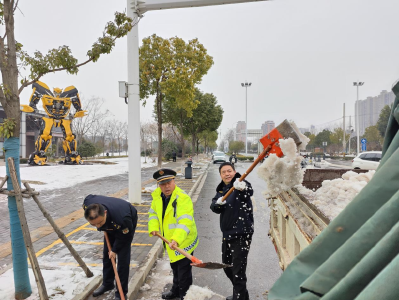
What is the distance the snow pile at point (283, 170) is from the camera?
9.80 feet

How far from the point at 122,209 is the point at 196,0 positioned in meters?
5.86

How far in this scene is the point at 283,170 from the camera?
3.25 metres

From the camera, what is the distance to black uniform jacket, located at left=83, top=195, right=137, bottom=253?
9.82 feet

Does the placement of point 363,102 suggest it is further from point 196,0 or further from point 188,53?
point 196,0

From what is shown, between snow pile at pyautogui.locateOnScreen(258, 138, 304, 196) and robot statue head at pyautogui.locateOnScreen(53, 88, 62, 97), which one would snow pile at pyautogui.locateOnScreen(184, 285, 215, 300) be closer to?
snow pile at pyautogui.locateOnScreen(258, 138, 304, 196)

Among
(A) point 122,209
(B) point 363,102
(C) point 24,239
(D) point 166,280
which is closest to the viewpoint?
(C) point 24,239

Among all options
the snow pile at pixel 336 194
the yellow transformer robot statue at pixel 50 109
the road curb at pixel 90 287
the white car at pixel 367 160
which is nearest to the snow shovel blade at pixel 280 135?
the snow pile at pixel 336 194

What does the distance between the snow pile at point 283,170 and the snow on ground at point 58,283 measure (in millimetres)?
2604

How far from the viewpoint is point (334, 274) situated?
0.71m

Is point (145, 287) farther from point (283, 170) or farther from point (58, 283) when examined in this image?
point (283, 170)

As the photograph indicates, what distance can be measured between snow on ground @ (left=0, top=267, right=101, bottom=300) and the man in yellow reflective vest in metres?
1.06

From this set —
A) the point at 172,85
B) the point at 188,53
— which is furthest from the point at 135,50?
the point at 188,53

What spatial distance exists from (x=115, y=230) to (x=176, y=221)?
72cm

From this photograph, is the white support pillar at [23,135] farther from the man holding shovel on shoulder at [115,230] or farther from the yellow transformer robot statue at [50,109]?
the man holding shovel on shoulder at [115,230]
